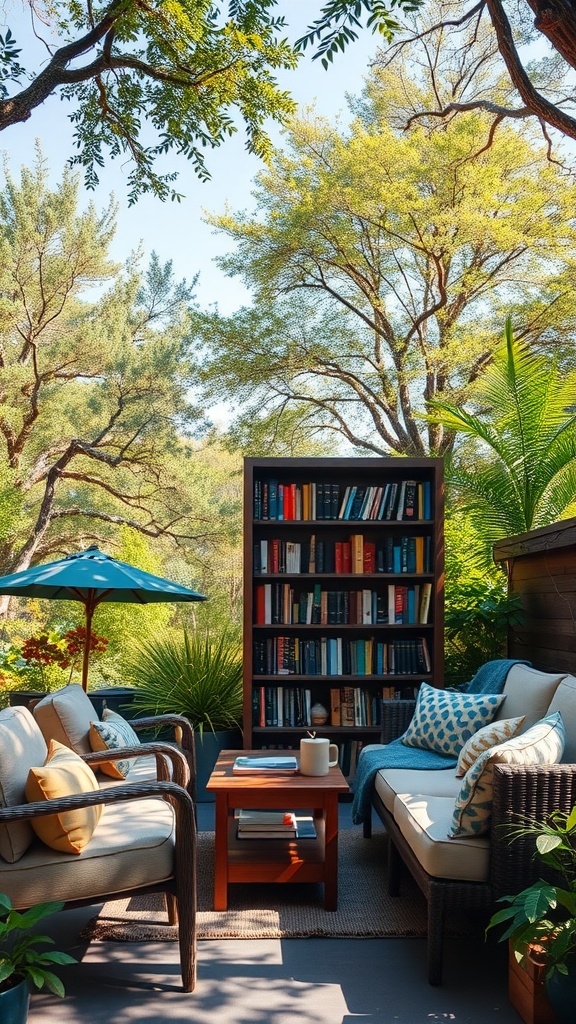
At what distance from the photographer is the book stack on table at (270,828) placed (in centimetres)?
370

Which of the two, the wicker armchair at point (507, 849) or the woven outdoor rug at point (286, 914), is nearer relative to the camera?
the wicker armchair at point (507, 849)

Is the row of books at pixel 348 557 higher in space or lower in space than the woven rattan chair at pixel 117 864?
higher

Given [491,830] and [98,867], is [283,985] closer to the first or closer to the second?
[98,867]

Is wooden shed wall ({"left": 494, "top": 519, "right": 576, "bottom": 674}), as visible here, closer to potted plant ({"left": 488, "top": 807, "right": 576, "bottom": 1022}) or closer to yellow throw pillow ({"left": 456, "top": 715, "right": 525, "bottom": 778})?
yellow throw pillow ({"left": 456, "top": 715, "right": 525, "bottom": 778})

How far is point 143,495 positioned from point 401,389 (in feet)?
13.6

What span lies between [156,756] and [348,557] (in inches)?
91.4

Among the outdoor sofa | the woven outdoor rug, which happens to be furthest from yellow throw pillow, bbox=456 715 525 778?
the woven outdoor rug

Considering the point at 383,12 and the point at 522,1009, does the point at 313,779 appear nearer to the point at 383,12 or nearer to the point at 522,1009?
the point at 522,1009

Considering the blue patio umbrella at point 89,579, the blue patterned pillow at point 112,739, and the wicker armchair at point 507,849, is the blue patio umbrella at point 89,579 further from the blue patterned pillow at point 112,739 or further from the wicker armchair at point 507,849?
the wicker armchair at point 507,849

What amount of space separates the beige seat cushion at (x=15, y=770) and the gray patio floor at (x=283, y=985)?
1.58ft

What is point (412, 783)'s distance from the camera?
351cm

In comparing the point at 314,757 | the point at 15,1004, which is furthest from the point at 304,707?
the point at 15,1004

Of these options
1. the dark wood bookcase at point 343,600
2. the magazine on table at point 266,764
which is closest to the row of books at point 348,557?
the dark wood bookcase at point 343,600

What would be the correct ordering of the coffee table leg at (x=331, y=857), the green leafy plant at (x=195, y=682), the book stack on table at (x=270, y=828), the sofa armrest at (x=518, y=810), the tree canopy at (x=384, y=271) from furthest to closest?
the tree canopy at (x=384, y=271) < the green leafy plant at (x=195, y=682) < the book stack on table at (x=270, y=828) < the coffee table leg at (x=331, y=857) < the sofa armrest at (x=518, y=810)
